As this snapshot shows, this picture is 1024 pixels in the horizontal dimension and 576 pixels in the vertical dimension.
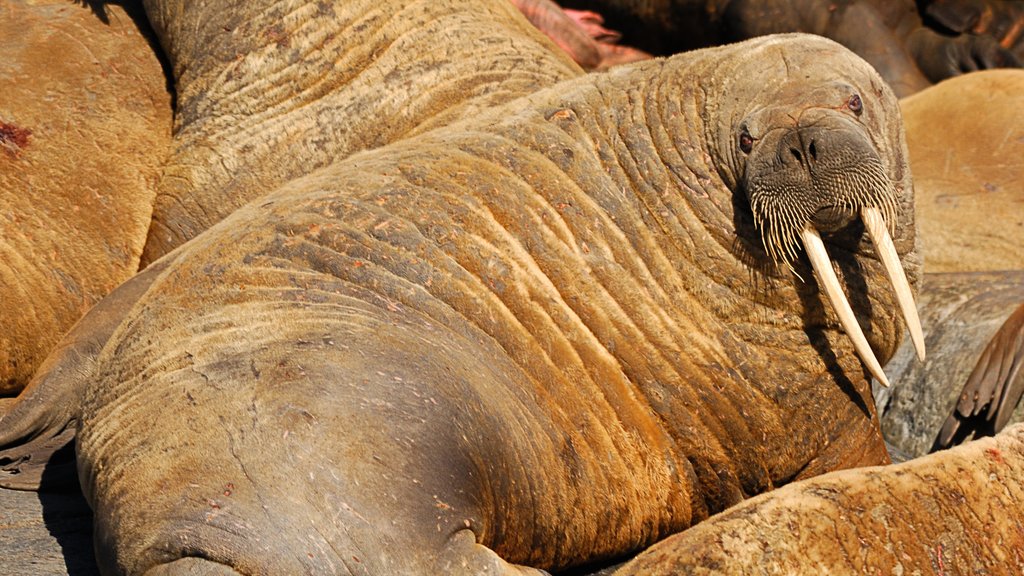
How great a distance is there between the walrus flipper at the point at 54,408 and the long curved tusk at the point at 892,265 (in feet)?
6.62

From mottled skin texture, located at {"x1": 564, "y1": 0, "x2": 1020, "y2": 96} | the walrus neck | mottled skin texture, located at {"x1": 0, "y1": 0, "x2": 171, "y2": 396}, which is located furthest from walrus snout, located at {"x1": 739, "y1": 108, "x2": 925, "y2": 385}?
mottled skin texture, located at {"x1": 564, "y1": 0, "x2": 1020, "y2": 96}

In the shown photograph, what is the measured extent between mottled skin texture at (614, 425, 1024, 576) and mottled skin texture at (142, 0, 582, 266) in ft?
6.67

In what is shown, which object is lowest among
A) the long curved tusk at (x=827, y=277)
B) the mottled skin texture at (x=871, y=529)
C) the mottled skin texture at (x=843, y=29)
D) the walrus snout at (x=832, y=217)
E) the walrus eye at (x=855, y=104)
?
the mottled skin texture at (x=843, y=29)

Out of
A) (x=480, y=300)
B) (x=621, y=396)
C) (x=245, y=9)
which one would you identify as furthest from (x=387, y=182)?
(x=245, y=9)

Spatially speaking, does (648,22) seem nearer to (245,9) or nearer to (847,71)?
(245,9)

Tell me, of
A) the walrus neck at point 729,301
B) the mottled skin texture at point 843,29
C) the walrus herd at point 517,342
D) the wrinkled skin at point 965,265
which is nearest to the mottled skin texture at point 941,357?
the wrinkled skin at point 965,265

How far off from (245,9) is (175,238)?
35.0 inches

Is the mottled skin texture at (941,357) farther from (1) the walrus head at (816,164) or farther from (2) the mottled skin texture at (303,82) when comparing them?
(2) the mottled skin texture at (303,82)

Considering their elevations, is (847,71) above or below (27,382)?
above

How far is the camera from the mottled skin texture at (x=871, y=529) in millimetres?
3109

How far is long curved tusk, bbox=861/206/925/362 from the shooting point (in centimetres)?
379

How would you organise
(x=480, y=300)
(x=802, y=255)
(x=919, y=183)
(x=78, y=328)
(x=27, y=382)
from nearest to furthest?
(x=480, y=300) → (x=802, y=255) → (x=78, y=328) → (x=27, y=382) → (x=919, y=183)

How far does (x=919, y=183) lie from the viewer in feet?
22.8

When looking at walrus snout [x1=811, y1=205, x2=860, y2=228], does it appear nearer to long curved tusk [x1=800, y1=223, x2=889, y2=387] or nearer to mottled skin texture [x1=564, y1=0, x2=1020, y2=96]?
long curved tusk [x1=800, y1=223, x2=889, y2=387]
